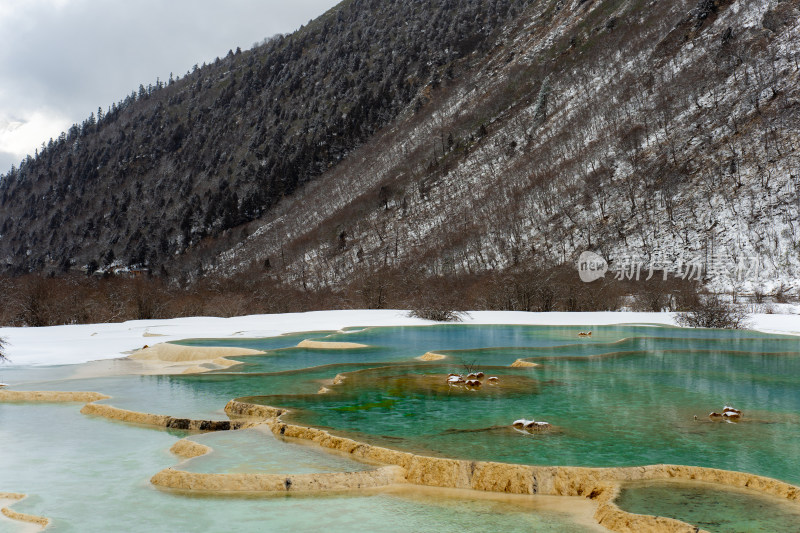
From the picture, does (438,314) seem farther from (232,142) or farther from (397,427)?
(232,142)

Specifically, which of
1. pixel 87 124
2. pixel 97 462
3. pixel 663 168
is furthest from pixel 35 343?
pixel 87 124

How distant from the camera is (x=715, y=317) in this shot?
21484 millimetres

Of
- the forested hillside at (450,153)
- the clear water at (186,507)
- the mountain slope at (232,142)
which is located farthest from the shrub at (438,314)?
the mountain slope at (232,142)

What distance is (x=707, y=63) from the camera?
5697 centimetres

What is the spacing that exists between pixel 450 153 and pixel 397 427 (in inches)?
3102

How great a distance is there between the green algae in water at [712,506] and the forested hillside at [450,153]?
33370 millimetres

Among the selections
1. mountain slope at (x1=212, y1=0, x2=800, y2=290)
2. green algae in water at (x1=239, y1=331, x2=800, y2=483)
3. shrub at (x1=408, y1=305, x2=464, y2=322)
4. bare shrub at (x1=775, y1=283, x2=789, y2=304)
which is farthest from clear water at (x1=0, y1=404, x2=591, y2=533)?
mountain slope at (x1=212, y1=0, x2=800, y2=290)

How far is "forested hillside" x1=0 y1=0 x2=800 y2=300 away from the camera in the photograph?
4616cm

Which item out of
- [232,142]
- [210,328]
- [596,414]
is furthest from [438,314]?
[232,142]

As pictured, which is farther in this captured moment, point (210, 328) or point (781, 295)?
point (781, 295)

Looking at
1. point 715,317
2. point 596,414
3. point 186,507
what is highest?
point 715,317

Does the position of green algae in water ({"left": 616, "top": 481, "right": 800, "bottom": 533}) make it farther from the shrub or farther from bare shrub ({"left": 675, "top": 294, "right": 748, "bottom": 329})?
the shrub

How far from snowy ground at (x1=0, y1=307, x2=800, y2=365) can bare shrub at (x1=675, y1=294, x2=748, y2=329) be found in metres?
0.58

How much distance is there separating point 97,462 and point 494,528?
4336 millimetres
